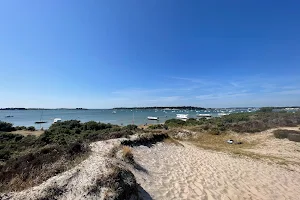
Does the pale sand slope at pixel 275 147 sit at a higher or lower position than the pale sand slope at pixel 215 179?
lower

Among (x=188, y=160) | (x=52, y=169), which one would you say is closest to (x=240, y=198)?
(x=188, y=160)

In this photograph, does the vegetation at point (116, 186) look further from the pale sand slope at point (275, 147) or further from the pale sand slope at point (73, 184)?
the pale sand slope at point (275, 147)

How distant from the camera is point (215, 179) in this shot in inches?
337

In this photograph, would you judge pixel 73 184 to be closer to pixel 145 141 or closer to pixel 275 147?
pixel 145 141

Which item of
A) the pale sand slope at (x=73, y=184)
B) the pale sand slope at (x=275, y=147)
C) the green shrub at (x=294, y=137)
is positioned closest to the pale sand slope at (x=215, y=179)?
the pale sand slope at (x=73, y=184)

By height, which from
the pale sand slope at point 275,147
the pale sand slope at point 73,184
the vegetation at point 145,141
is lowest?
the pale sand slope at point 275,147

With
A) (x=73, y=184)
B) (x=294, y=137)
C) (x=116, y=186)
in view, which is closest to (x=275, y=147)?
(x=294, y=137)

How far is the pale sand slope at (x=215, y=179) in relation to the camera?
22.6 feet

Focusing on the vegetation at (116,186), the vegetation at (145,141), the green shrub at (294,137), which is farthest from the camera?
the green shrub at (294,137)

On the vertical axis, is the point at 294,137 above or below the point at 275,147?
above

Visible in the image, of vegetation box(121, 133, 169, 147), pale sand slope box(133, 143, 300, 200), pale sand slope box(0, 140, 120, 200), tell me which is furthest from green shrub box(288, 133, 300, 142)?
pale sand slope box(0, 140, 120, 200)

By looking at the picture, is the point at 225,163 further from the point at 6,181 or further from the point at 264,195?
the point at 6,181

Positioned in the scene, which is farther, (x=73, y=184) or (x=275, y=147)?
(x=275, y=147)

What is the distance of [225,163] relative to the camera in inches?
455
